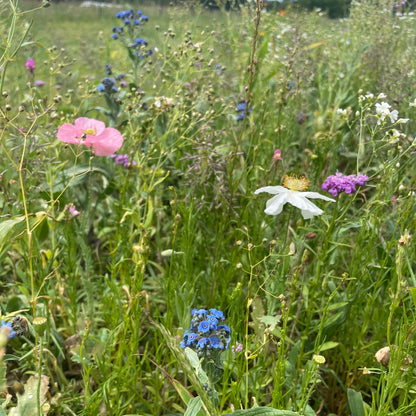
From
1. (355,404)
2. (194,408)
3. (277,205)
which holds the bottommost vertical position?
(355,404)

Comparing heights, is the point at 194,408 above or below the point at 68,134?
below

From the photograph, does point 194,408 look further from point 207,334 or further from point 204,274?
point 204,274

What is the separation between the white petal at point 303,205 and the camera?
0.98m

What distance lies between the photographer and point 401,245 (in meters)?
0.89

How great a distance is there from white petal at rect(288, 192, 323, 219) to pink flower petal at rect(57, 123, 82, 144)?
1.94 ft

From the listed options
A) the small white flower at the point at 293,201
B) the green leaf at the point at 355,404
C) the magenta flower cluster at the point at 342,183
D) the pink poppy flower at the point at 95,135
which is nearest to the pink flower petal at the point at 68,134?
the pink poppy flower at the point at 95,135

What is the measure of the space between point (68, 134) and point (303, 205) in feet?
2.23

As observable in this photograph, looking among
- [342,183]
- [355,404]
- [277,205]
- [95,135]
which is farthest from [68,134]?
[355,404]

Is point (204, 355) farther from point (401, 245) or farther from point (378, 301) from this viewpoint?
point (378, 301)

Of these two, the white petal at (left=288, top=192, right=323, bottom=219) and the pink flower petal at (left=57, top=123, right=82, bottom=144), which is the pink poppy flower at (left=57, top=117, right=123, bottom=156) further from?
the white petal at (left=288, top=192, right=323, bottom=219)

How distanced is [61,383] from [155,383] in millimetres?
316

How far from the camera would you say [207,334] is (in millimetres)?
889

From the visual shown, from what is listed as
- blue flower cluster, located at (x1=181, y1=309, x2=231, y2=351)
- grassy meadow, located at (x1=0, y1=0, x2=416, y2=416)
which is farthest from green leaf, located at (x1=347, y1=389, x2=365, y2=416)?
blue flower cluster, located at (x1=181, y1=309, x2=231, y2=351)

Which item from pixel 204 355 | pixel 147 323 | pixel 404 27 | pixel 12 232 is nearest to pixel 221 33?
pixel 404 27
